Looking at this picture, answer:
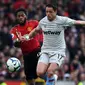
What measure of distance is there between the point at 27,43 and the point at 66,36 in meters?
8.51

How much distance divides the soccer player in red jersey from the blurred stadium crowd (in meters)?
4.27

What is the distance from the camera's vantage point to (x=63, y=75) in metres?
22.1

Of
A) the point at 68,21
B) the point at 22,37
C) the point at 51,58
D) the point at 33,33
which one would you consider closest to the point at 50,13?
the point at 68,21

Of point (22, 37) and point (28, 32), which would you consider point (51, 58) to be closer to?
point (22, 37)

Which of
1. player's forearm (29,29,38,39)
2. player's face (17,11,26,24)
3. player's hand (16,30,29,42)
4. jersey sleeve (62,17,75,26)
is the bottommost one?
player's hand (16,30,29,42)

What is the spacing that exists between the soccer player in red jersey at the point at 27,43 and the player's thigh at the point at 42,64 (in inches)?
32.8

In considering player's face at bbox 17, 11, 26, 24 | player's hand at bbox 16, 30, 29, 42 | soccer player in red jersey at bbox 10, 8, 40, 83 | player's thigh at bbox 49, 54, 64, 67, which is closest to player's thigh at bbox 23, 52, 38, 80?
soccer player in red jersey at bbox 10, 8, 40, 83

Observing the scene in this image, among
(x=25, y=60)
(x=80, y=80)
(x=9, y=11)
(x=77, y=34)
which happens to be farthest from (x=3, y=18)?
(x=25, y=60)

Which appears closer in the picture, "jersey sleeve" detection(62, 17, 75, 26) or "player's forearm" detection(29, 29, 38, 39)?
"jersey sleeve" detection(62, 17, 75, 26)

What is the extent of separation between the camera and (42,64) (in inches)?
622

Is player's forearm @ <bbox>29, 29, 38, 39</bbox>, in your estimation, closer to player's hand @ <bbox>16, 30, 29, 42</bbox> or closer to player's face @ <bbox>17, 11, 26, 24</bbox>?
player's hand @ <bbox>16, 30, 29, 42</bbox>

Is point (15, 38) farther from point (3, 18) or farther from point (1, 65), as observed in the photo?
point (3, 18)

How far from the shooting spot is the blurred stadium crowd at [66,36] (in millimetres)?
22312

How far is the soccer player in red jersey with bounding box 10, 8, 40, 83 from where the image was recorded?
1656cm
